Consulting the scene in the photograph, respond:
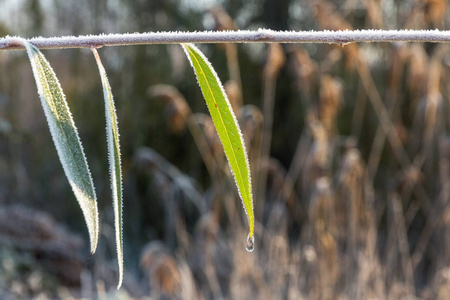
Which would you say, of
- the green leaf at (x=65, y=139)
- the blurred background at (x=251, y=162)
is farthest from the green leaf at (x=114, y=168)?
the blurred background at (x=251, y=162)

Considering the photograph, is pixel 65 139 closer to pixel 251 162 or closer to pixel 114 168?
pixel 114 168

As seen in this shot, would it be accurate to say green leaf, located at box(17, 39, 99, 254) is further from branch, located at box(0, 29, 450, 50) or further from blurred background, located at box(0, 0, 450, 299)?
blurred background, located at box(0, 0, 450, 299)

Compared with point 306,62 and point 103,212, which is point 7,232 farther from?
point 306,62

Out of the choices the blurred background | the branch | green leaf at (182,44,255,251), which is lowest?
the blurred background

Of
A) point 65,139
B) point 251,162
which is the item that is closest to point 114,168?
point 65,139

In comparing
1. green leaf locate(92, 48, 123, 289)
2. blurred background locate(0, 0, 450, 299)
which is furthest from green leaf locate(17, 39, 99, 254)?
blurred background locate(0, 0, 450, 299)

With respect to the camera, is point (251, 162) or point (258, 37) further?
point (251, 162)

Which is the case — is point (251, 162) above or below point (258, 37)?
below
